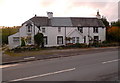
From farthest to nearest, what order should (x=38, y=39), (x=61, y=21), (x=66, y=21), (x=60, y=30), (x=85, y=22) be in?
1. (x=85, y=22)
2. (x=66, y=21)
3. (x=61, y=21)
4. (x=60, y=30)
5. (x=38, y=39)

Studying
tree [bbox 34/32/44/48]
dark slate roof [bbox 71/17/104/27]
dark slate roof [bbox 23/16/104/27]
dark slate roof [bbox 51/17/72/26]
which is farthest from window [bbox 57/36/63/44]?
tree [bbox 34/32/44/48]

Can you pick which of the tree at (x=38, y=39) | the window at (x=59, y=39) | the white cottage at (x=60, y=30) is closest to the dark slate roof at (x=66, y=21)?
the white cottage at (x=60, y=30)

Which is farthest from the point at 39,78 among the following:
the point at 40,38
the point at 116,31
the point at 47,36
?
the point at 116,31

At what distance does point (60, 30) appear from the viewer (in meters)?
37.3

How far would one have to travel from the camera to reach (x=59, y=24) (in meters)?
37.7

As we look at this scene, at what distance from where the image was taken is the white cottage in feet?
112

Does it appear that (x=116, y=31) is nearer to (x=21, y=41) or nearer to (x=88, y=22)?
(x=88, y=22)

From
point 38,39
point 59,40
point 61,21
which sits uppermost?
point 61,21

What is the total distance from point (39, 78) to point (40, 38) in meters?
24.5

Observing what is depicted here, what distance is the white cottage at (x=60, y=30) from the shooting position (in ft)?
112

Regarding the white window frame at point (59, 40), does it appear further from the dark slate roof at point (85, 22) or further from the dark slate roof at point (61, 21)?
the dark slate roof at point (85, 22)

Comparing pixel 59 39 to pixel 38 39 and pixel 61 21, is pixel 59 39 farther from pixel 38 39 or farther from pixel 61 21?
pixel 38 39

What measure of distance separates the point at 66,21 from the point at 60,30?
368 centimetres

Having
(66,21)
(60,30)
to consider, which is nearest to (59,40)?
(60,30)
